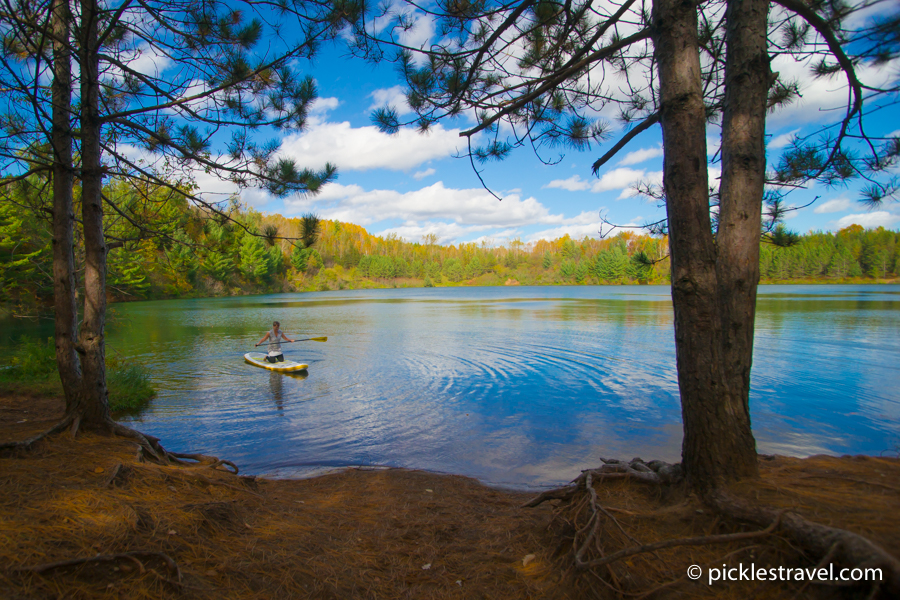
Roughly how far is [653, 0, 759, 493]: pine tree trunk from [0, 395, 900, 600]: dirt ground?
0.86 ft

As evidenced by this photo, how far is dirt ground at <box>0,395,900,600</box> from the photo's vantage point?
6.84 feet

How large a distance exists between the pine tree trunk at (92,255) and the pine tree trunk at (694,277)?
18.0 feet

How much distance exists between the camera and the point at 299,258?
7794cm

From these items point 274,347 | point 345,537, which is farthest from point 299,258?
point 345,537

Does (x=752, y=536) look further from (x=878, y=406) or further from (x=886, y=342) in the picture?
(x=886, y=342)

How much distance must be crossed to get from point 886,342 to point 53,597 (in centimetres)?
2241

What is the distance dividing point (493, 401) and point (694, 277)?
24.2 ft

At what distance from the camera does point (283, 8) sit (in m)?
4.32

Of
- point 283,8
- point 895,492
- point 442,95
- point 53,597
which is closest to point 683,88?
point 442,95

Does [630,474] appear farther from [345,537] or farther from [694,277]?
[345,537]

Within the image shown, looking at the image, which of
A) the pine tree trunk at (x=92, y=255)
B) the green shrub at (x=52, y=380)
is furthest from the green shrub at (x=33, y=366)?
the pine tree trunk at (x=92, y=255)

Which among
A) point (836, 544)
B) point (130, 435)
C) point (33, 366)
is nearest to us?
point (836, 544)

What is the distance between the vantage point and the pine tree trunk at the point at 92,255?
455cm

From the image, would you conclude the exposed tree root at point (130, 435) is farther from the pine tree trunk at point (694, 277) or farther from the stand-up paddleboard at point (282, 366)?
the stand-up paddleboard at point (282, 366)
